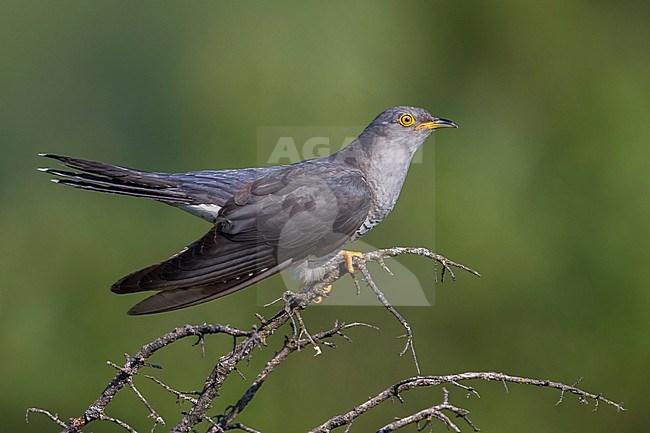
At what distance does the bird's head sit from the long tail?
837 mm

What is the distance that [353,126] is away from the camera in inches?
225

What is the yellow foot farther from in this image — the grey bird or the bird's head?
the bird's head

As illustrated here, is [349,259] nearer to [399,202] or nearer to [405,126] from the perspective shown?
[405,126]

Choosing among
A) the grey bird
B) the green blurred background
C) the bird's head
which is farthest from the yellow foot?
the green blurred background

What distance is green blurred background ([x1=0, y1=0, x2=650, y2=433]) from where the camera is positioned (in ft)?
16.9

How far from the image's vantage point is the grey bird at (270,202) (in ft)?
9.87

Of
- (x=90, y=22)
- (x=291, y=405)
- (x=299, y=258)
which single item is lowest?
(x=291, y=405)

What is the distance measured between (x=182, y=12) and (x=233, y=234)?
446cm

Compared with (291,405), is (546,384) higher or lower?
higher

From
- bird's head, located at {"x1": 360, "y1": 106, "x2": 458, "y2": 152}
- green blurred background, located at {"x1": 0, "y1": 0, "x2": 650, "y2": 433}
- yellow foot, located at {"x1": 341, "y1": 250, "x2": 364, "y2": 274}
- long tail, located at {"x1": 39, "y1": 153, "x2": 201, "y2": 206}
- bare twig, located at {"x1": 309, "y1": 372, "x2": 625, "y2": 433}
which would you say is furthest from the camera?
green blurred background, located at {"x1": 0, "y1": 0, "x2": 650, "y2": 433}

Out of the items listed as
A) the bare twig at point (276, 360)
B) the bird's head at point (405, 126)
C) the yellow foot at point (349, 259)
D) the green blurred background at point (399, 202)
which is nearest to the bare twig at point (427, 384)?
the bare twig at point (276, 360)

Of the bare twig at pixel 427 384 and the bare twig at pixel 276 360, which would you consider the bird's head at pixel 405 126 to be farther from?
the bare twig at pixel 427 384

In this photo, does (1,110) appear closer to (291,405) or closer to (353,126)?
(353,126)

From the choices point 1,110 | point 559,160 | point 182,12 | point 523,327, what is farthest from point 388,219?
point 1,110
